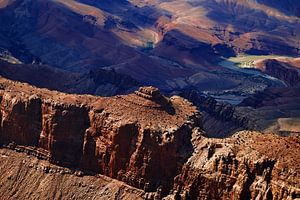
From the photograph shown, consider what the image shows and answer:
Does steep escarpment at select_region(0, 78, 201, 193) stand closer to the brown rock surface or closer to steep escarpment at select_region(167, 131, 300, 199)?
the brown rock surface

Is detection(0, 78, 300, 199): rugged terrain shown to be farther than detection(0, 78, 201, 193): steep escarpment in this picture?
No

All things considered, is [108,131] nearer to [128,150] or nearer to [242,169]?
[128,150]

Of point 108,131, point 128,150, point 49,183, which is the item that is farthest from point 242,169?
point 49,183

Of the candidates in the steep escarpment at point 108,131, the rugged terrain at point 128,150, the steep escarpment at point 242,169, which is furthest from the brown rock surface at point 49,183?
the steep escarpment at point 242,169

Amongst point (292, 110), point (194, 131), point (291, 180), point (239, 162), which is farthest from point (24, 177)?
point (292, 110)

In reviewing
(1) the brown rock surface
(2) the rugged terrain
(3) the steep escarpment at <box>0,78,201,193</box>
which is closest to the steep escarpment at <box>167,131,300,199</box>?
(2) the rugged terrain
